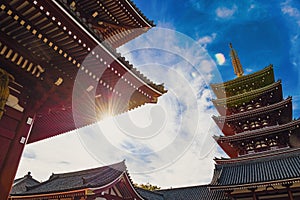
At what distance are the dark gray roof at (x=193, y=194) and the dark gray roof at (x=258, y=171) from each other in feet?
5.34

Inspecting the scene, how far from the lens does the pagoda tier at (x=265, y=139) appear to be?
18.4 metres

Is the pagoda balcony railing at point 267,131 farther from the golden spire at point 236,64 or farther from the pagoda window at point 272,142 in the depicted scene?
the golden spire at point 236,64

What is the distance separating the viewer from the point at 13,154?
4848 millimetres

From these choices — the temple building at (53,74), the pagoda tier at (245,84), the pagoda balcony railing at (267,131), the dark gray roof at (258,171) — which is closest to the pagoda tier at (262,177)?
the dark gray roof at (258,171)

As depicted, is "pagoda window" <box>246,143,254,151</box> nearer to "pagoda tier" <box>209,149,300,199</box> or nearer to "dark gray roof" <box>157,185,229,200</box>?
"pagoda tier" <box>209,149,300,199</box>

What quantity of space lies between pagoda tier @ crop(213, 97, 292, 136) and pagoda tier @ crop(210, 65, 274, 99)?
165 inches

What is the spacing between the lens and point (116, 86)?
5.75m

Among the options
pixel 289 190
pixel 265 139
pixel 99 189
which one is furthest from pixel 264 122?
pixel 99 189

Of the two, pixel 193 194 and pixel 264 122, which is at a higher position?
pixel 264 122

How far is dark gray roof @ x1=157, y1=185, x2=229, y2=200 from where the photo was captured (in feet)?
58.7

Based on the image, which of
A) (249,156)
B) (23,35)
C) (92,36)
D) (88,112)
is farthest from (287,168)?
(23,35)

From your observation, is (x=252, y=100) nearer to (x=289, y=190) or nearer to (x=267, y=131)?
(x=267, y=131)

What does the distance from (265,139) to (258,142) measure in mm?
676

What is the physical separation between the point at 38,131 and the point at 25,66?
3666mm
